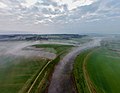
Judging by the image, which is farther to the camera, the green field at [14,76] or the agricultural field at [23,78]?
the green field at [14,76]

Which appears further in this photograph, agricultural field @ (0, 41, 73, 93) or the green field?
the green field

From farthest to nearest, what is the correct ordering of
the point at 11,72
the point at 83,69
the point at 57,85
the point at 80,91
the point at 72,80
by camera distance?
1. the point at 83,69
2. the point at 11,72
3. the point at 72,80
4. the point at 57,85
5. the point at 80,91

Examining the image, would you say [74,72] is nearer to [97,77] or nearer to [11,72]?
[97,77]

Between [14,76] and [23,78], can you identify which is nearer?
[23,78]

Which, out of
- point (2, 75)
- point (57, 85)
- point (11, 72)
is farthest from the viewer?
point (11, 72)

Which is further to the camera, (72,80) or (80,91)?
(72,80)

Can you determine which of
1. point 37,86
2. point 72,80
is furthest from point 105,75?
point 37,86

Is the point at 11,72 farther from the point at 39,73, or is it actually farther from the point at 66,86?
the point at 66,86

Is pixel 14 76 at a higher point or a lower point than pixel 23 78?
lower

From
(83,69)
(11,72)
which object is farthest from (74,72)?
(11,72)
